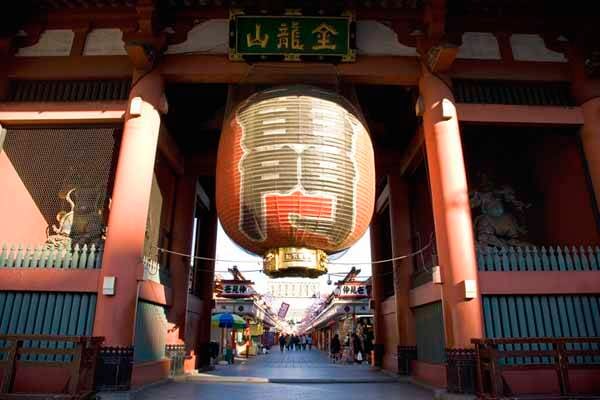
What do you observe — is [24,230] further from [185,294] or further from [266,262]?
[266,262]

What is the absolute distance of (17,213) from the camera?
9.11m

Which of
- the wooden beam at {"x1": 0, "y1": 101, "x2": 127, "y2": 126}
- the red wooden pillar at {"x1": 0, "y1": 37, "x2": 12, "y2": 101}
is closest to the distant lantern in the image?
the wooden beam at {"x1": 0, "y1": 101, "x2": 127, "y2": 126}

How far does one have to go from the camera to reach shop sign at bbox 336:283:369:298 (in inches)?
966

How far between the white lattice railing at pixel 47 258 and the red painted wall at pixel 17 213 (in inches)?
39.9

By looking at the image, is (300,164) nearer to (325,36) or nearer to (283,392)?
(325,36)

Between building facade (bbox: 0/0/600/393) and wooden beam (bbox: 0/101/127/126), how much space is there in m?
0.03

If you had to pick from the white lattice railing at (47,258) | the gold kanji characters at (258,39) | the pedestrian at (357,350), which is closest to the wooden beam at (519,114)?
the gold kanji characters at (258,39)

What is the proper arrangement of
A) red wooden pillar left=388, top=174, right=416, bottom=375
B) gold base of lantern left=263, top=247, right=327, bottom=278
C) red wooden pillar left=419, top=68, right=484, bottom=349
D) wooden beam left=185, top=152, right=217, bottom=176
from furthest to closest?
wooden beam left=185, top=152, right=217, bottom=176 → red wooden pillar left=388, top=174, right=416, bottom=375 → red wooden pillar left=419, top=68, right=484, bottom=349 → gold base of lantern left=263, top=247, right=327, bottom=278

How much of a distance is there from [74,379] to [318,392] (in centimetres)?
446

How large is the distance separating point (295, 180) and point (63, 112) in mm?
6173

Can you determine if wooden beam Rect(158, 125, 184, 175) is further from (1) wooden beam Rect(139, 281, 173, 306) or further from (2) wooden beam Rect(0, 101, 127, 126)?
(1) wooden beam Rect(139, 281, 173, 306)

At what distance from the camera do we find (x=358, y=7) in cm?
911

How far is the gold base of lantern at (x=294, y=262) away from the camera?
18.3ft

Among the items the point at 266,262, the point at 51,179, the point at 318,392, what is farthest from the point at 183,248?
the point at 266,262
